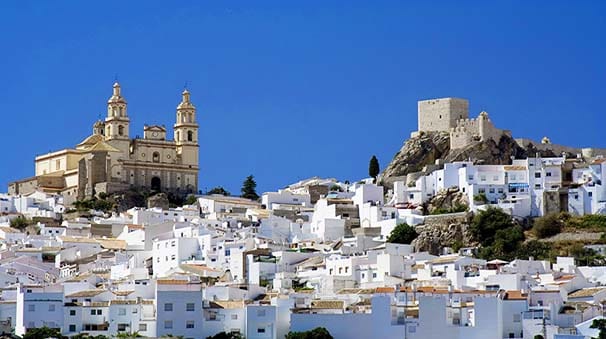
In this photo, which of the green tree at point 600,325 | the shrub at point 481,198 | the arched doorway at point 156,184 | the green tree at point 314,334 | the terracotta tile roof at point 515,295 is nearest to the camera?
the green tree at point 600,325

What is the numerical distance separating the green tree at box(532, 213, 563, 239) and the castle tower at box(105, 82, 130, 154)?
26.9 meters

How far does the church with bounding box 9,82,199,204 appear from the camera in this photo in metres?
86.5

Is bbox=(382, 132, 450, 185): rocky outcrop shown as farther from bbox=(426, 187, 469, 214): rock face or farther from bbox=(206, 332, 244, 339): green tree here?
bbox=(206, 332, 244, 339): green tree

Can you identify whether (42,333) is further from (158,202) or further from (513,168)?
(158,202)

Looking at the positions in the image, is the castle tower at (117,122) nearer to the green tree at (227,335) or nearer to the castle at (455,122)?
the castle at (455,122)

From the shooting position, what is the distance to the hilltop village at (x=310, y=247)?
5244 cm

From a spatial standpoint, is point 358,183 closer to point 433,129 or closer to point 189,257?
point 433,129

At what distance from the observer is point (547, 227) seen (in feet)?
223

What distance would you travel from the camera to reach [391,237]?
224 ft

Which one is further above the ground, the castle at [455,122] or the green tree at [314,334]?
the castle at [455,122]

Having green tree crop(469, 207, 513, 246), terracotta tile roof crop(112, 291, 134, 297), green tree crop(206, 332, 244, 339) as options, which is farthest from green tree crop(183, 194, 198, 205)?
green tree crop(206, 332, 244, 339)

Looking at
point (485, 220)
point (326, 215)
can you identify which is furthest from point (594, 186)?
point (326, 215)

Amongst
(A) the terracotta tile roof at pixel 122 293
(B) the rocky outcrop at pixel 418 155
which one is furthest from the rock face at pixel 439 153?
(A) the terracotta tile roof at pixel 122 293

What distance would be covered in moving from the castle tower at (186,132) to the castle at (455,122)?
12627mm
